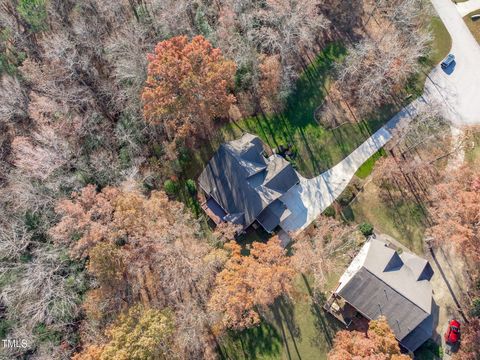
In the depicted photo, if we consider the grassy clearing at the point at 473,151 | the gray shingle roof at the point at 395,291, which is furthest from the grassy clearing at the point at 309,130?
the gray shingle roof at the point at 395,291

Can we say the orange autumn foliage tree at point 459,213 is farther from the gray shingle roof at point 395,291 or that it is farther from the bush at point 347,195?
the bush at point 347,195

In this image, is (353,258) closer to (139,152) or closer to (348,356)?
(348,356)

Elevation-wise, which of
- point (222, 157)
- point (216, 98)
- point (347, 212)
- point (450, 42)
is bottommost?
point (347, 212)

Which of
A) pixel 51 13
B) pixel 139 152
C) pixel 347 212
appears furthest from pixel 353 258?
pixel 51 13

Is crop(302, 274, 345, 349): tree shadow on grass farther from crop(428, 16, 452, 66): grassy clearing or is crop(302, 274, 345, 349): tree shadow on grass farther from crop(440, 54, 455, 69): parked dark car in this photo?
crop(428, 16, 452, 66): grassy clearing

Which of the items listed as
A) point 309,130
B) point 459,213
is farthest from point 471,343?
point 309,130

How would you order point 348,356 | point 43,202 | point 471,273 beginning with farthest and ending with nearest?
point 471,273 < point 43,202 < point 348,356
